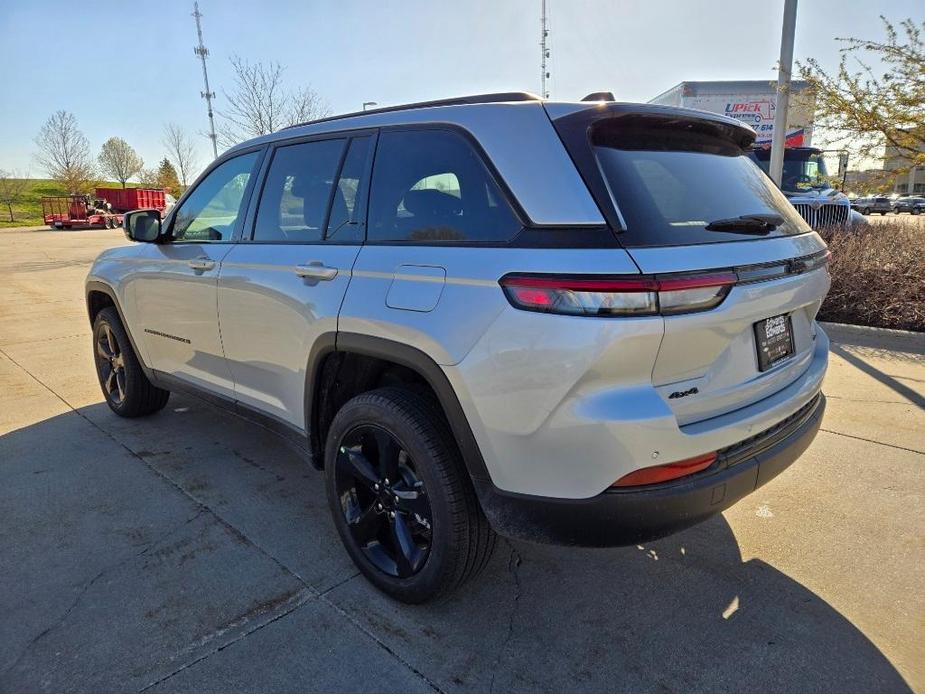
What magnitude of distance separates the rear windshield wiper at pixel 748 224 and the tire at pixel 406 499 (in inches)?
47.0

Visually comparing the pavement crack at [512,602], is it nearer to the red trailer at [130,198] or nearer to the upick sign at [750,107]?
the upick sign at [750,107]

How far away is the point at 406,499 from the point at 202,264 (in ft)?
6.17

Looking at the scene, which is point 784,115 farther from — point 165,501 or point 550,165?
point 165,501

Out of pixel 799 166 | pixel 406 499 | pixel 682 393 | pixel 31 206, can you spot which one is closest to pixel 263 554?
pixel 406 499

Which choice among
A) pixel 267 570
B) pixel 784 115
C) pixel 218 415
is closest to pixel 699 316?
pixel 267 570

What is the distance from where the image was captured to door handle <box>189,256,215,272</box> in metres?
3.34

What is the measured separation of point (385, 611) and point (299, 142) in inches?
87.6

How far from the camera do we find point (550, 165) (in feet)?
6.66

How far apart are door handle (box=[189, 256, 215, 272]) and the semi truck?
7147 mm

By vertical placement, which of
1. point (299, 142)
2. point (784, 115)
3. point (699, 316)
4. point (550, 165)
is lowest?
point (699, 316)

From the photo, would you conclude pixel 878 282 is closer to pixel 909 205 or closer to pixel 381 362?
pixel 381 362

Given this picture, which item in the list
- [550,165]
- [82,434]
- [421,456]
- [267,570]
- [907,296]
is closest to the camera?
[550,165]

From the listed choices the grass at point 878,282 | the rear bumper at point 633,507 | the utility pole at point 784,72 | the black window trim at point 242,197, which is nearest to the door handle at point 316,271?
the black window trim at point 242,197

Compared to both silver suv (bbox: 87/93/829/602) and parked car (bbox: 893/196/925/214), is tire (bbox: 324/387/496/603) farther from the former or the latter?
parked car (bbox: 893/196/925/214)
